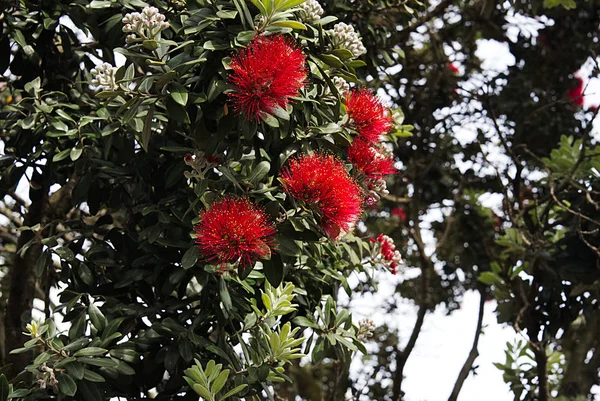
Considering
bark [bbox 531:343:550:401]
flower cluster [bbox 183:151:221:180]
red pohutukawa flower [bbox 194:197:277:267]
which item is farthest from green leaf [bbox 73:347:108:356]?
bark [bbox 531:343:550:401]

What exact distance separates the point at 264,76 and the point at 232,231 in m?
0.44

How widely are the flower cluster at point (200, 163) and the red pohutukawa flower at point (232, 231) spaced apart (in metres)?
0.18

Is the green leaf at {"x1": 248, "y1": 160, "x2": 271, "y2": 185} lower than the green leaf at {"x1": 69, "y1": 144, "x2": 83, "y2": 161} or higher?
lower

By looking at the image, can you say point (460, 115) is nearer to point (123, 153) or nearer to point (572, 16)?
point (572, 16)

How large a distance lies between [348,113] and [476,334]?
2.27 metres

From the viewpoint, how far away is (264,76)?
2252 millimetres

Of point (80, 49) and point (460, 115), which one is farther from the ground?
point (460, 115)

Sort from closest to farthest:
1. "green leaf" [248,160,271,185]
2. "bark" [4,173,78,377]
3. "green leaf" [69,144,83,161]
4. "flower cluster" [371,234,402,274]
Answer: "green leaf" [248,160,271,185], "green leaf" [69,144,83,161], "flower cluster" [371,234,402,274], "bark" [4,173,78,377]

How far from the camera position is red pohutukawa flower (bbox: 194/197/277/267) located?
2.23 meters

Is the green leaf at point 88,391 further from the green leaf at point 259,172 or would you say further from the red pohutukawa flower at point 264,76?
the red pohutukawa flower at point 264,76

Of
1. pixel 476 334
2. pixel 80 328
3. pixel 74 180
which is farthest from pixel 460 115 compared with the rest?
pixel 80 328

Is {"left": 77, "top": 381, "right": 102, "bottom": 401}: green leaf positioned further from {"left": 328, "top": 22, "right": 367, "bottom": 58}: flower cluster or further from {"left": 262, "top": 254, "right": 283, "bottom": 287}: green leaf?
{"left": 328, "top": 22, "right": 367, "bottom": 58}: flower cluster

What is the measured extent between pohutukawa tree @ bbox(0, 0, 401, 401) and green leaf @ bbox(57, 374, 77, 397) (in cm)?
2

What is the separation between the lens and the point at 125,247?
2898 millimetres
